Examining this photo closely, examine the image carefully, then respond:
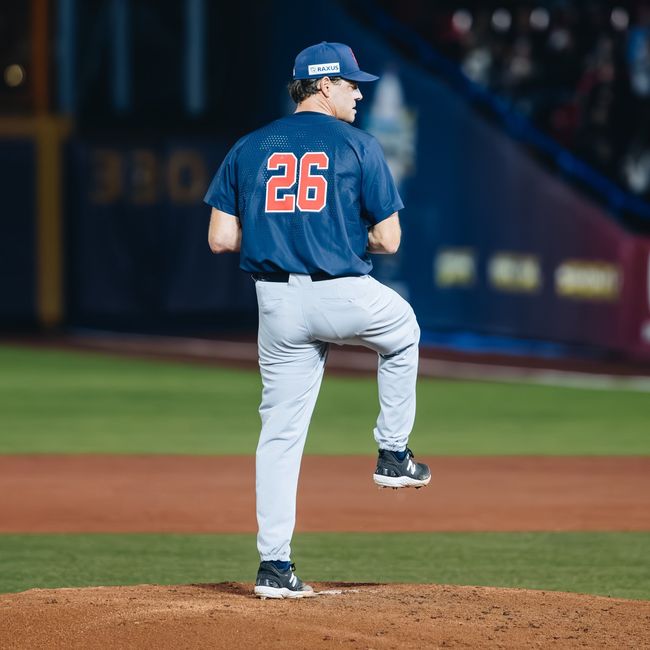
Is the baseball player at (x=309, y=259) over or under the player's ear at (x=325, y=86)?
under

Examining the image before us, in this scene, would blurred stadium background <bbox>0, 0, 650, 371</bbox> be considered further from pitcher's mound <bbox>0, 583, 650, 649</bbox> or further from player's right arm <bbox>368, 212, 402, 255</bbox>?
player's right arm <bbox>368, 212, 402, 255</bbox>

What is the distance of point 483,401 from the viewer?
53.2ft

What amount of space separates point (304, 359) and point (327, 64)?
114cm

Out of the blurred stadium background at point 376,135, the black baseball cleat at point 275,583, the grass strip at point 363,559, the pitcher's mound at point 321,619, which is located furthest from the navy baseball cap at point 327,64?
the blurred stadium background at point 376,135

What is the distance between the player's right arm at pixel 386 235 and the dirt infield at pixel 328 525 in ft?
4.60

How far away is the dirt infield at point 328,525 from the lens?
18.9ft

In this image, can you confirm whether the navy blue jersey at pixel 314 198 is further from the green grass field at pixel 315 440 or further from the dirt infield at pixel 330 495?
the dirt infield at pixel 330 495

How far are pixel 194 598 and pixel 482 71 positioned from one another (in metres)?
18.2

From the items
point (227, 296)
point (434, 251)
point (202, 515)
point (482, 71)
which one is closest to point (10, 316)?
point (227, 296)

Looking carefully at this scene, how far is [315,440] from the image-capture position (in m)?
13.3

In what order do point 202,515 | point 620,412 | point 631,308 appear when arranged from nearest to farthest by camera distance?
point 202,515 < point 620,412 < point 631,308

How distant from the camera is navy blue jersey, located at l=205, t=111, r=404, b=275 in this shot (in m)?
6.02

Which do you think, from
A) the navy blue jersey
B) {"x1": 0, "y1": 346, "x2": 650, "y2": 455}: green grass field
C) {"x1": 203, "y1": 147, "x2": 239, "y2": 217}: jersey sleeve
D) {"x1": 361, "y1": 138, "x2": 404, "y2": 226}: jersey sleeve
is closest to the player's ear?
the navy blue jersey

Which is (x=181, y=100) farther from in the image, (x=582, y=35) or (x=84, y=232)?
(x=582, y=35)
